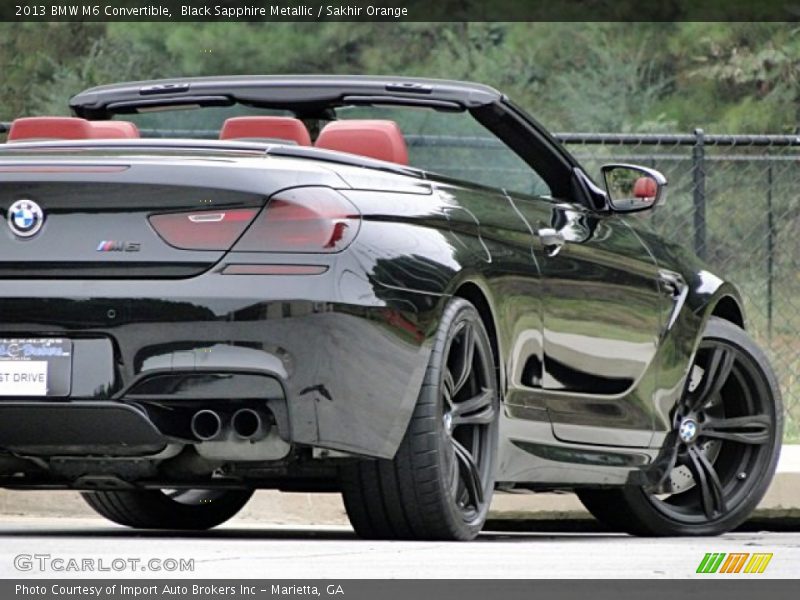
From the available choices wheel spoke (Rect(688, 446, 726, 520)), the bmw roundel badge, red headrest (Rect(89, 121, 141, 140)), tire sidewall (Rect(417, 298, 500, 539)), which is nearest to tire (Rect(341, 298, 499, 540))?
tire sidewall (Rect(417, 298, 500, 539))

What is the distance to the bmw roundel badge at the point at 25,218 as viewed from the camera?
5.90 meters

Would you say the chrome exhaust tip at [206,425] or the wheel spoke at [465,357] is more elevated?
the wheel spoke at [465,357]

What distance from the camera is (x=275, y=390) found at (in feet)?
18.8

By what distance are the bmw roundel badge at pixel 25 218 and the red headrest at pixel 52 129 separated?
94 centimetres

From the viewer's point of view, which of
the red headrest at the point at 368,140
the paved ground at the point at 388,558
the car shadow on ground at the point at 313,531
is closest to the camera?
the paved ground at the point at 388,558

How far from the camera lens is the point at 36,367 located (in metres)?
5.79

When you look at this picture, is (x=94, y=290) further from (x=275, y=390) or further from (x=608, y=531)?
(x=608, y=531)

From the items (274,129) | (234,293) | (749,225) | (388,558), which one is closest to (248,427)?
(234,293)

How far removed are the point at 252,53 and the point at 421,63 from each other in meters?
3.64

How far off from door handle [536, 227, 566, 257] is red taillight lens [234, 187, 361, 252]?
4.41 ft

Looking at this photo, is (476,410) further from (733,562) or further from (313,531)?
(313,531)

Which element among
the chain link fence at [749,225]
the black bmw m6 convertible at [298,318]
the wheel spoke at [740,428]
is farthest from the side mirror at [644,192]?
the chain link fence at [749,225]

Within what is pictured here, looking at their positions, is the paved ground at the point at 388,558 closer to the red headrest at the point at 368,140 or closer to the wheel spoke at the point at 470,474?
the wheel spoke at the point at 470,474
